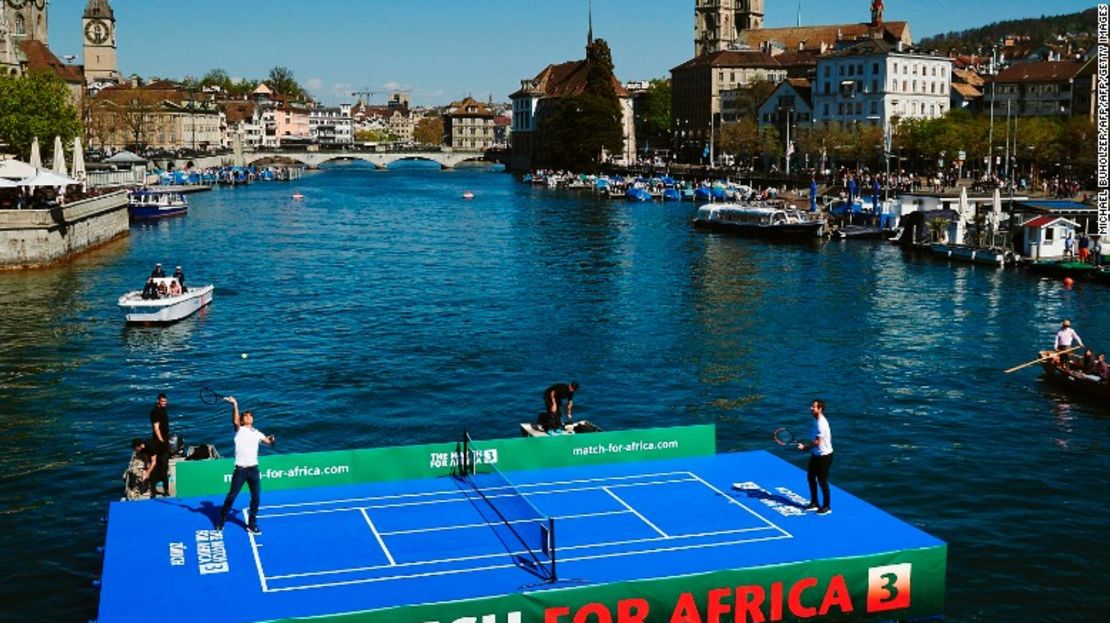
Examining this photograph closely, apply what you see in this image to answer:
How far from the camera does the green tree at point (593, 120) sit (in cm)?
18312

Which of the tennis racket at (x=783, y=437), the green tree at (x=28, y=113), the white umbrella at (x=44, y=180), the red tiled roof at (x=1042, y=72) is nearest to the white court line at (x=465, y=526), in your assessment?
the tennis racket at (x=783, y=437)

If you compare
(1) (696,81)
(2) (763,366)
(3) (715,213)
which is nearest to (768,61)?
(1) (696,81)

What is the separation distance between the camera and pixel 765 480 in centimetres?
2117

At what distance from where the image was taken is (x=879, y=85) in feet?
472

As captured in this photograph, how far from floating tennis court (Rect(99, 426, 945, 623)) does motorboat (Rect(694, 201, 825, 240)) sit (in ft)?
222

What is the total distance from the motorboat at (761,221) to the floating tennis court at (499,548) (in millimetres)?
67614

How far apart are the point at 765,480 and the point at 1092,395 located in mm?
17191

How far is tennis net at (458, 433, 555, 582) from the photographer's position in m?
16.9

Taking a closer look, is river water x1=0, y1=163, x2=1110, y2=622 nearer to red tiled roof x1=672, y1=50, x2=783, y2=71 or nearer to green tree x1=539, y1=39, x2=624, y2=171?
green tree x1=539, y1=39, x2=624, y2=171

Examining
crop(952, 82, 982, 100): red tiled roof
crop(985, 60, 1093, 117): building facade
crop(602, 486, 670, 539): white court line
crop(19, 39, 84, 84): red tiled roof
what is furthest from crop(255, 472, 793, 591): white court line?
crop(19, 39, 84, 84): red tiled roof

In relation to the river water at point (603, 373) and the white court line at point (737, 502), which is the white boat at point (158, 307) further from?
the white court line at point (737, 502)

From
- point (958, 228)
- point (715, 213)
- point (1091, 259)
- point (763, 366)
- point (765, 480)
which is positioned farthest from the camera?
point (715, 213)

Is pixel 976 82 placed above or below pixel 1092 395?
above

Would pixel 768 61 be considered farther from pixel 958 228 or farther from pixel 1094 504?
pixel 1094 504
